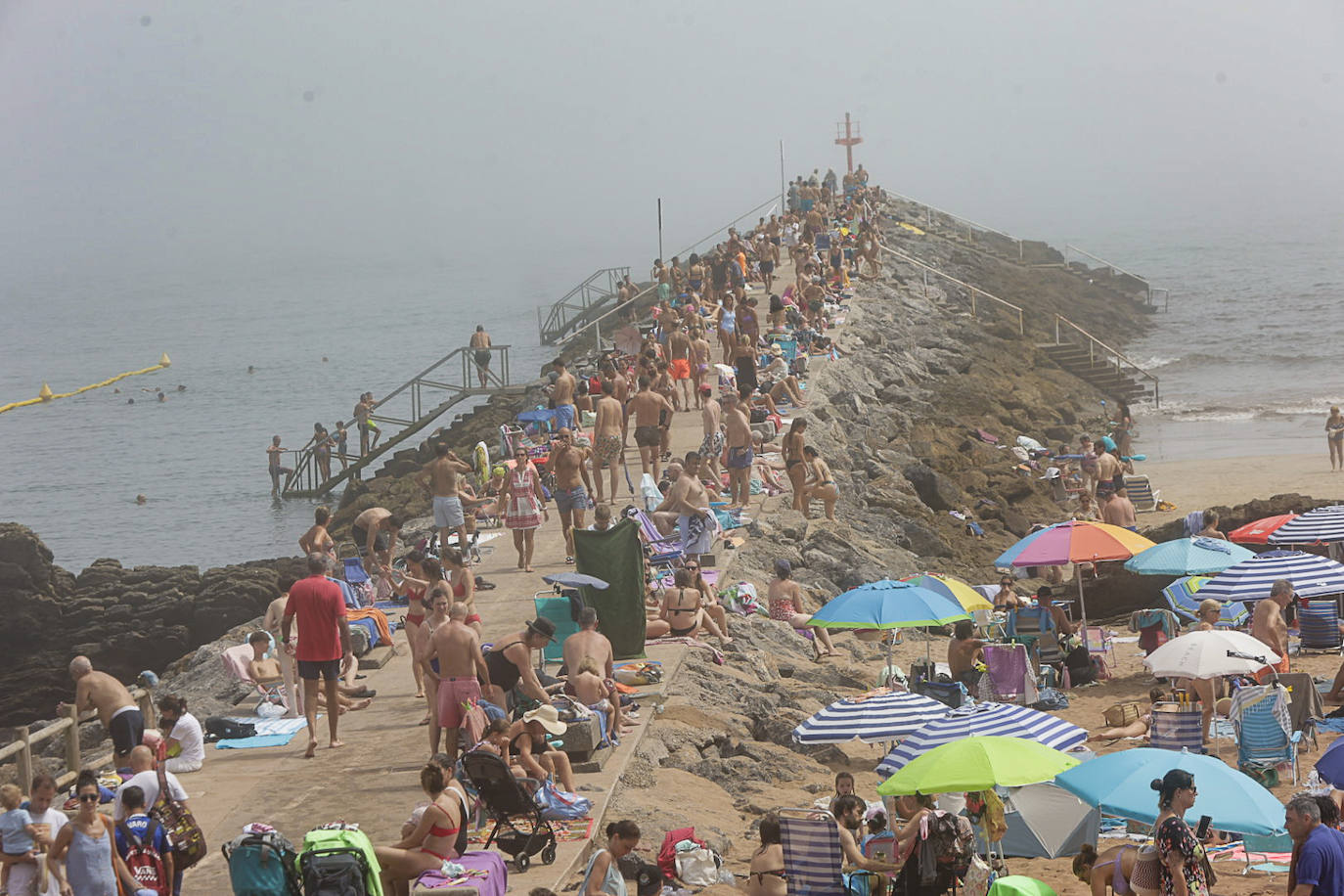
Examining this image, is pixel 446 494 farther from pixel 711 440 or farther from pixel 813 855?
pixel 813 855

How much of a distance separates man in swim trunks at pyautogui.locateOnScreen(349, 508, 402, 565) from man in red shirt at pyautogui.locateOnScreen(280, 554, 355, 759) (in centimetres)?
578

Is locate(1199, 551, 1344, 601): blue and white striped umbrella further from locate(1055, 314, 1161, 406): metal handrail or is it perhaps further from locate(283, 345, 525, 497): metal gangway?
locate(1055, 314, 1161, 406): metal handrail

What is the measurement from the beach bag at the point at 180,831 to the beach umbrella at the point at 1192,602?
10.2 meters

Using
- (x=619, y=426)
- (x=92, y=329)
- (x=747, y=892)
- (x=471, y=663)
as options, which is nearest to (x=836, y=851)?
(x=747, y=892)

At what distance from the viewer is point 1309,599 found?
1614cm

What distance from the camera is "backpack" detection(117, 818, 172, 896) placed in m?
8.77

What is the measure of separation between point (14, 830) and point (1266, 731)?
854 cm

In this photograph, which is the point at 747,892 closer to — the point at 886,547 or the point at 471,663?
the point at 471,663

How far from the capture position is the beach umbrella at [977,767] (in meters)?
9.48

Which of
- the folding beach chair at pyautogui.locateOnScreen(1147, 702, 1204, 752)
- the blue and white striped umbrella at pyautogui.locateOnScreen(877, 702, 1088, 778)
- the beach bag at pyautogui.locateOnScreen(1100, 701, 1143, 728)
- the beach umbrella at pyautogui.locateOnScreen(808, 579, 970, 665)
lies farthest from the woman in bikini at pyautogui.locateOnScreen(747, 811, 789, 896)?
the beach bag at pyautogui.locateOnScreen(1100, 701, 1143, 728)

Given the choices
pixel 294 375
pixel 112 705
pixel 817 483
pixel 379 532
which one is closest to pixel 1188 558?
pixel 817 483

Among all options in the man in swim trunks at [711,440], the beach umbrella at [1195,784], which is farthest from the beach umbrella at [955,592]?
the man in swim trunks at [711,440]

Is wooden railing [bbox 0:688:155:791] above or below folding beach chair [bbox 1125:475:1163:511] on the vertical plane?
below

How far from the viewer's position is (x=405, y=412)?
7200 cm
